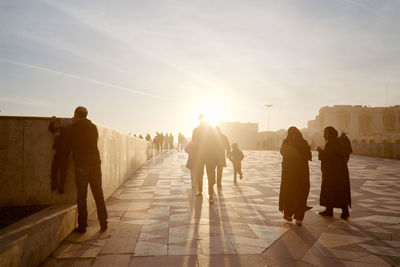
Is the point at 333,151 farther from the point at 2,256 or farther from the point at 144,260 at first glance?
the point at 2,256

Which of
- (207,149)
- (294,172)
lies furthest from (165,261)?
(207,149)

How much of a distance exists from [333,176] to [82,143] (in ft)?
14.5

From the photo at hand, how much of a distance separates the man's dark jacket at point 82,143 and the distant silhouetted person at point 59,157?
347 mm

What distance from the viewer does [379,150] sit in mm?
31828

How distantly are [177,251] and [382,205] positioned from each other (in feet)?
17.4

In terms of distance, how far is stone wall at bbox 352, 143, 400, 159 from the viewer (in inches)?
1120

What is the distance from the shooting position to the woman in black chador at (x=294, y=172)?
5727 millimetres

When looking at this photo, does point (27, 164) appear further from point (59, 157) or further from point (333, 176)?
point (333, 176)

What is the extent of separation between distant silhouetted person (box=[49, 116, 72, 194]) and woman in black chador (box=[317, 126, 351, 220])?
4463 mm

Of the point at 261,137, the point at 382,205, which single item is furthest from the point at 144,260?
the point at 261,137

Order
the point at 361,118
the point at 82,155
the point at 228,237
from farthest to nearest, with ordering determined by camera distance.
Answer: the point at 361,118, the point at 82,155, the point at 228,237

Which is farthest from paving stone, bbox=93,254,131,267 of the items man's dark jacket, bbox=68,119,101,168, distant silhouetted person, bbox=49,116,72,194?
distant silhouetted person, bbox=49,116,72,194

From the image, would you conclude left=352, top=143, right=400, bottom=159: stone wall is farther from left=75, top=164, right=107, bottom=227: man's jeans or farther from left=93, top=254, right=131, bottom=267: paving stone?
left=93, top=254, right=131, bottom=267: paving stone

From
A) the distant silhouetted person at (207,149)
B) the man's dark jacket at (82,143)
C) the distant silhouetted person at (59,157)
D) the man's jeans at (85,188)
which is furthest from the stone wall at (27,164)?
the distant silhouetted person at (207,149)
